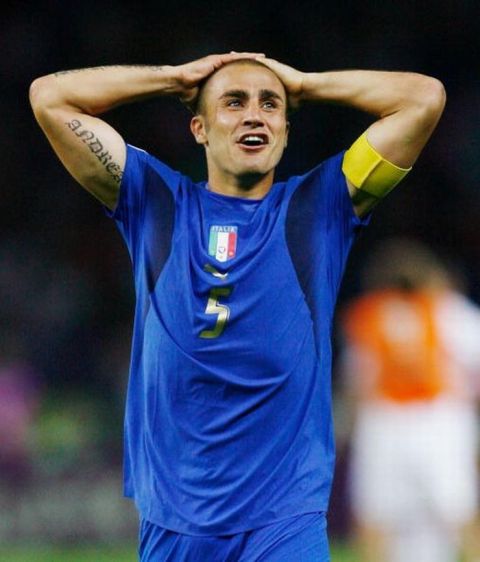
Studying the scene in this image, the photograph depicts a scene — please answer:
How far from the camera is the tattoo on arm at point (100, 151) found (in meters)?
4.99

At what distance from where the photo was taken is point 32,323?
13.0m

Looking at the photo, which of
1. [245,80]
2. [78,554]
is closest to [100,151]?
[245,80]

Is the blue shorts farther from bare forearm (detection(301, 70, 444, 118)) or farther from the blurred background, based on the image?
the blurred background

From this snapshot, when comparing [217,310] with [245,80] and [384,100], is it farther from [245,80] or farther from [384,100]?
[384,100]

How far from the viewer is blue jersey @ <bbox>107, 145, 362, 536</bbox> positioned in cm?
476

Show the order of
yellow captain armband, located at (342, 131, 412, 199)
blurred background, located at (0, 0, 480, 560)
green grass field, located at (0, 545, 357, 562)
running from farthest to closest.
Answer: blurred background, located at (0, 0, 480, 560)
green grass field, located at (0, 545, 357, 562)
yellow captain armband, located at (342, 131, 412, 199)

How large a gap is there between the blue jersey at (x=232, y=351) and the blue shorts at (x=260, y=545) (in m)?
0.03

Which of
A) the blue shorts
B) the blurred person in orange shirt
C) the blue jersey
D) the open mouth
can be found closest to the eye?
the open mouth

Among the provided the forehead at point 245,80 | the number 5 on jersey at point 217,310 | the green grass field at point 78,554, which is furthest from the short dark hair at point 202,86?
the green grass field at point 78,554

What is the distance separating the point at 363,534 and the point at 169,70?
5278 mm

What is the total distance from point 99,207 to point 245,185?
9.34m

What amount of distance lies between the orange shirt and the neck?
4.35 m

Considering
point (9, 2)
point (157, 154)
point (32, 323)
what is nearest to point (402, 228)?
point (157, 154)

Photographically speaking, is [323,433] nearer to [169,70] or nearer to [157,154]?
[169,70]
